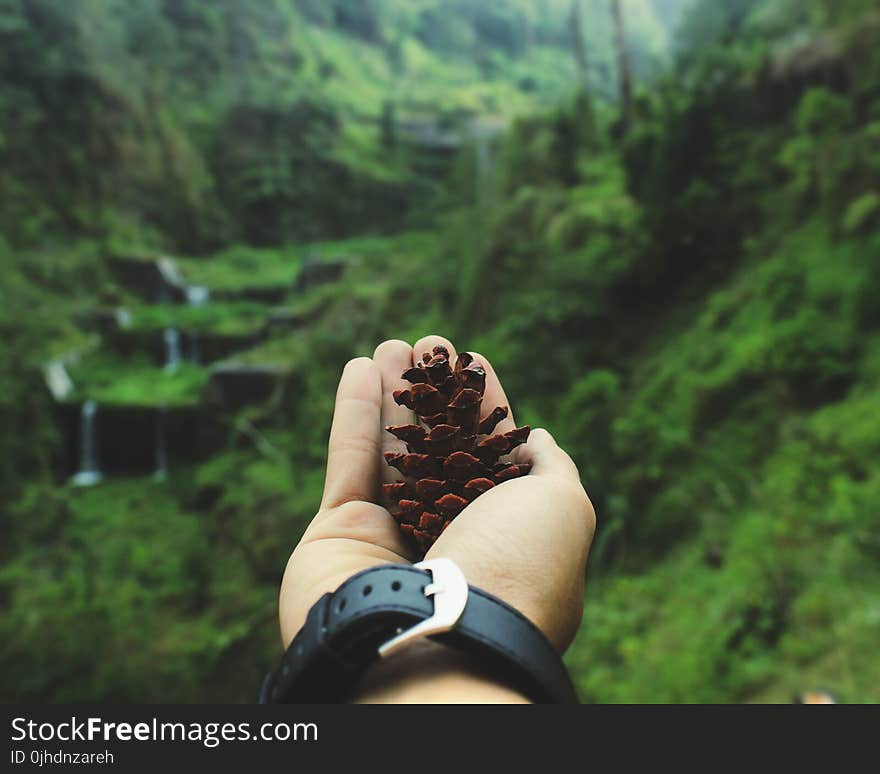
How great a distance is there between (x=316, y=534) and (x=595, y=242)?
7.25 m

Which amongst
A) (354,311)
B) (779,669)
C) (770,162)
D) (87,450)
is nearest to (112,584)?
(354,311)

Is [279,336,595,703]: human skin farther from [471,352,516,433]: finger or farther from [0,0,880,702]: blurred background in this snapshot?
[0,0,880,702]: blurred background

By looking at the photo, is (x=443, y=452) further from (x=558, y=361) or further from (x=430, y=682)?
(x=558, y=361)

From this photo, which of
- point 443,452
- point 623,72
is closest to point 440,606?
point 443,452

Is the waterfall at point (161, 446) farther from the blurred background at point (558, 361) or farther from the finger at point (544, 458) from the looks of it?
the finger at point (544, 458)

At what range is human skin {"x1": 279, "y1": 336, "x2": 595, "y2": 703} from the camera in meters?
0.96

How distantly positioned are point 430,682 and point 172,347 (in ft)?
64.0

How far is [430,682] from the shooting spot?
93cm

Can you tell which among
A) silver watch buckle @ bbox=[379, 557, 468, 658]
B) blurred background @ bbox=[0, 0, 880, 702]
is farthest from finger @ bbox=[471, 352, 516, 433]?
blurred background @ bbox=[0, 0, 880, 702]

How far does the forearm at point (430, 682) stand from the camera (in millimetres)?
912

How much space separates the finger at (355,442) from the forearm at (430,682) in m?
0.45

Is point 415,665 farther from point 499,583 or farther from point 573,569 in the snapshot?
point 573,569

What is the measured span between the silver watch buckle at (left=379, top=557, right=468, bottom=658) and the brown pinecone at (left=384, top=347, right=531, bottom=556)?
0.27m

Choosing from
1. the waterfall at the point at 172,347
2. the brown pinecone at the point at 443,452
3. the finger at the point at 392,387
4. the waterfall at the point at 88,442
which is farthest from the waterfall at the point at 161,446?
the brown pinecone at the point at 443,452
